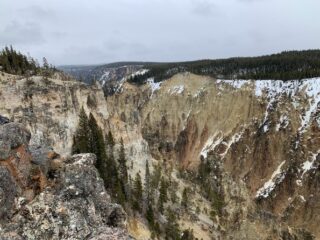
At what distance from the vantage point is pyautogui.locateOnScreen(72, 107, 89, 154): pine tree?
47.5 m

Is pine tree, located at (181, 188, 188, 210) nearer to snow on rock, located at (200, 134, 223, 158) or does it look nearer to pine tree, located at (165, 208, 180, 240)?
pine tree, located at (165, 208, 180, 240)

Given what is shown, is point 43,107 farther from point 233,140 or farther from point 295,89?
point 295,89

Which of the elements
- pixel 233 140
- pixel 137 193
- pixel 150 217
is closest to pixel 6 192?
pixel 150 217

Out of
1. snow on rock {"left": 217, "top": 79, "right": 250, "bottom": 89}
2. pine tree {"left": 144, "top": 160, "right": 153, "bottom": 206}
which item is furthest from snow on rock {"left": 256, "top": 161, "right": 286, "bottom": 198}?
pine tree {"left": 144, "top": 160, "right": 153, "bottom": 206}

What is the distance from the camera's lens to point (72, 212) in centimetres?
1916

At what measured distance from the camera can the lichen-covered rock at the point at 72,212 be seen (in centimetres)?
1786

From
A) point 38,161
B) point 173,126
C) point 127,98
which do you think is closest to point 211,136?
point 173,126

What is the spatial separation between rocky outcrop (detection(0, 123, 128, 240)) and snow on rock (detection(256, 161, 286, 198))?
291 ft

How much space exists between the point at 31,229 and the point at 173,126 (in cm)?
12224

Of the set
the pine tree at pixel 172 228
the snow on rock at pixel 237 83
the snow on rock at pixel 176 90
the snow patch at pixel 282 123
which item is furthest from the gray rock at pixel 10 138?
the snow on rock at pixel 176 90

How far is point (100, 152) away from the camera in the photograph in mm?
49094

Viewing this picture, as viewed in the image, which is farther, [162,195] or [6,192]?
[162,195]

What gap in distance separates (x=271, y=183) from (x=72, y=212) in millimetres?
94786

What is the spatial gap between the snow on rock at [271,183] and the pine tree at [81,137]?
67290 millimetres
